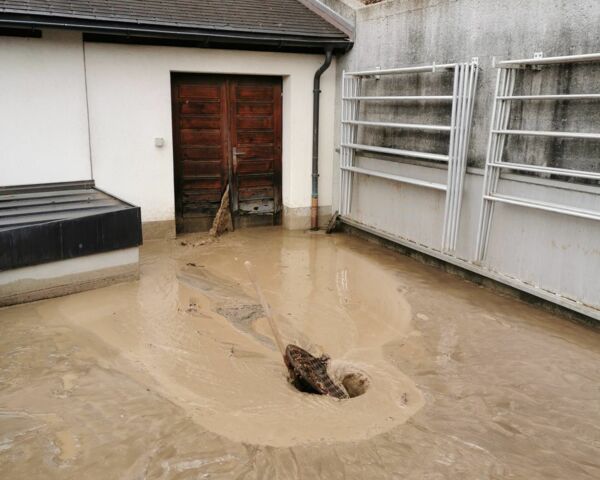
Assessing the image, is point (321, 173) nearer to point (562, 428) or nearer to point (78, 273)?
point (78, 273)

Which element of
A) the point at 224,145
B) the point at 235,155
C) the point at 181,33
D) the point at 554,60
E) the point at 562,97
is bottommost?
the point at 235,155

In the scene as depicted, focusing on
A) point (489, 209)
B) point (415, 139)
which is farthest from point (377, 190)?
point (489, 209)

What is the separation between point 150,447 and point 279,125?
6163 mm

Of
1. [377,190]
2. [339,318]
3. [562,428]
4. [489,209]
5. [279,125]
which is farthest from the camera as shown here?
[279,125]

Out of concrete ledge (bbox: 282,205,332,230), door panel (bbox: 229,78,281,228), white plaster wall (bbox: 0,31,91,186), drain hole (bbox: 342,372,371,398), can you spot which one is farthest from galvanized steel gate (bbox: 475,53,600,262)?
white plaster wall (bbox: 0,31,91,186)

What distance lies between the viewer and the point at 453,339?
4926mm

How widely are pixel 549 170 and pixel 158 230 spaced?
17.1 feet

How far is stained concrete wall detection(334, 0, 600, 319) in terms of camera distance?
4.88 metres

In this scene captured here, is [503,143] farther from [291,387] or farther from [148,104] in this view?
[148,104]

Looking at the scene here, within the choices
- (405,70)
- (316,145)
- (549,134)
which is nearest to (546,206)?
(549,134)

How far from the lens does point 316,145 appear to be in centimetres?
850

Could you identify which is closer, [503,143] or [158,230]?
[503,143]

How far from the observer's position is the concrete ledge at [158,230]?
7.85 meters

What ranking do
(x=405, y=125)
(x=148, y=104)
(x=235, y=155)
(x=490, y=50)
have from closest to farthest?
(x=490, y=50), (x=405, y=125), (x=148, y=104), (x=235, y=155)
